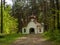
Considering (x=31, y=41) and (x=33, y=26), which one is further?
(x=33, y=26)

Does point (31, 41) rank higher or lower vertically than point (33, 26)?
higher

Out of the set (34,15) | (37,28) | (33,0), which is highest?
(33,0)

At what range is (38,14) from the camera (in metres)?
56.8

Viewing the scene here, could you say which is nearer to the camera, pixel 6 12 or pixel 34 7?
pixel 6 12

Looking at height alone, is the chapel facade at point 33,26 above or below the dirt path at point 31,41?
below

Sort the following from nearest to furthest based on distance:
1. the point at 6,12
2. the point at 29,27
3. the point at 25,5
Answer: the point at 6,12 → the point at 29,27 → the point at 25,5

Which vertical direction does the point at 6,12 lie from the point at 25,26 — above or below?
above

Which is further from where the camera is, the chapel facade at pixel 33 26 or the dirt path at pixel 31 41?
the chapel facade at pixel 33 26

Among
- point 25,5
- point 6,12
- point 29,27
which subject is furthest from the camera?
point 25,5

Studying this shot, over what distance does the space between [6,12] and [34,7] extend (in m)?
18.9

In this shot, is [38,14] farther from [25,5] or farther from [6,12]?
[6,12]

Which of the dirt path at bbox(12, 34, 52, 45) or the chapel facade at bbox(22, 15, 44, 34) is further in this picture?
the chapel facade at bbox(22, 15, 44, 34)

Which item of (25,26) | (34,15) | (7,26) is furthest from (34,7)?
(7,26)

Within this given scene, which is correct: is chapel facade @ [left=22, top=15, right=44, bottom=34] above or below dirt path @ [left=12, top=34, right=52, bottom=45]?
below
